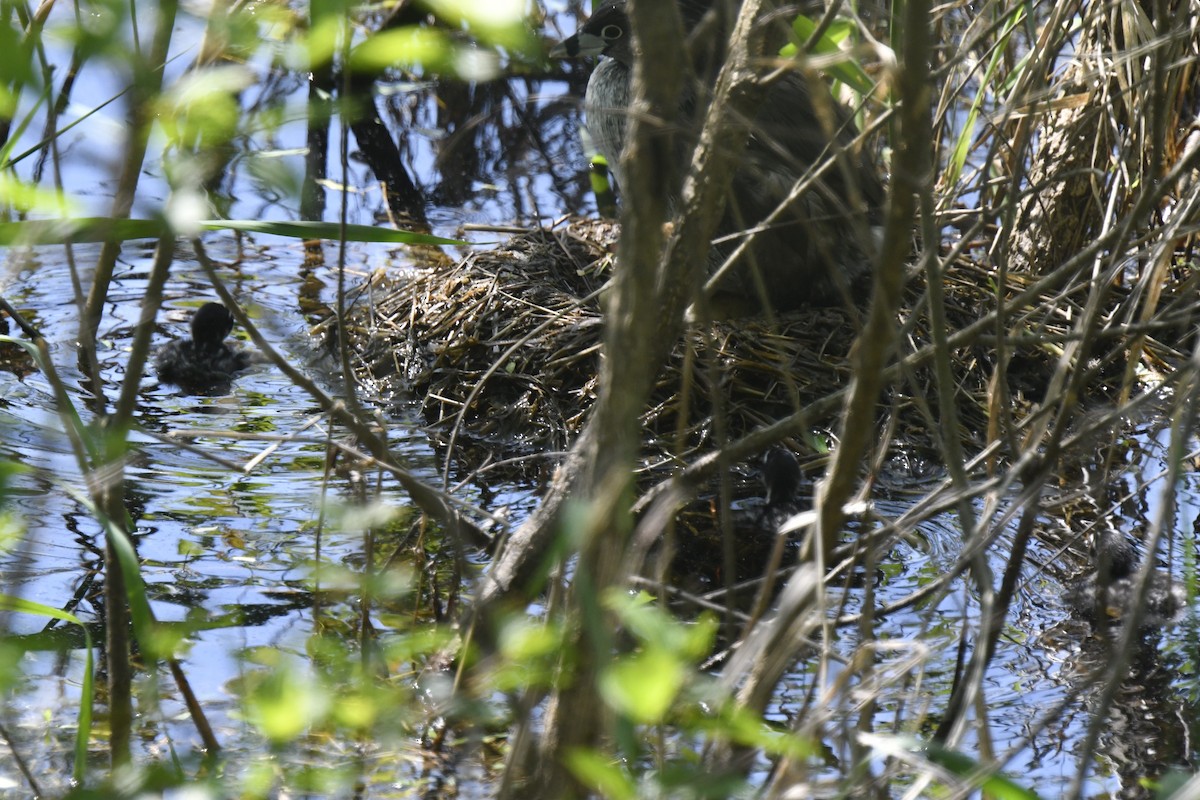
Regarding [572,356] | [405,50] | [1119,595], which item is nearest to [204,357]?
[572,356]

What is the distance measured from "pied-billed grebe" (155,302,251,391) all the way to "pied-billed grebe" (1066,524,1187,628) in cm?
331

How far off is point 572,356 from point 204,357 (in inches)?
59.6

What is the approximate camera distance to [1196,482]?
430 centimetres

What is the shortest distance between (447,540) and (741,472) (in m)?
1.32

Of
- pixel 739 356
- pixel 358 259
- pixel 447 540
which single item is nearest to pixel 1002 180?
pixel 447 540

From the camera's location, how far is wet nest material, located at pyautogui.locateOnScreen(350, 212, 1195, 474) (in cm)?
474

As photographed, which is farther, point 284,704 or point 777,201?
point 777,201

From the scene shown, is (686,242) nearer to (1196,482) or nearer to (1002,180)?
(1002,180)

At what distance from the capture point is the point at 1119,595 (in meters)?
3.42

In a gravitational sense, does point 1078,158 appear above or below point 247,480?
above

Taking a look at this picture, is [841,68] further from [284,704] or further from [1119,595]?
[284,704]

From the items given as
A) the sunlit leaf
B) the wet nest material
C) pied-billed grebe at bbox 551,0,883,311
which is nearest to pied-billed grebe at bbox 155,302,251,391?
the wet nest material

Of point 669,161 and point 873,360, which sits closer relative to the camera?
point 669,161

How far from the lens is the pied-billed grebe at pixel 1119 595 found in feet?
11.0
